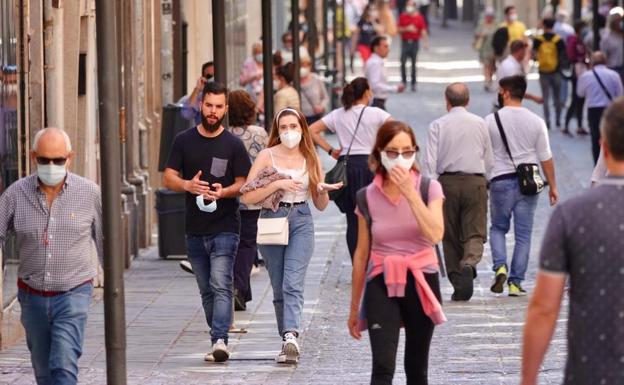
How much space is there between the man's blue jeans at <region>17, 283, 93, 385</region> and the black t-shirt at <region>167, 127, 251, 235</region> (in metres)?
2.65

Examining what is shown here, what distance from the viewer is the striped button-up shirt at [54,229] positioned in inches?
337

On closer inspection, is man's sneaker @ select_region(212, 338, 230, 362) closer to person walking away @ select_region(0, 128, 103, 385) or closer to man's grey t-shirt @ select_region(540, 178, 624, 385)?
person walking away @ select_region(0, 128, 103, 385)

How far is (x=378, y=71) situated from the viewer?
26.1 metres

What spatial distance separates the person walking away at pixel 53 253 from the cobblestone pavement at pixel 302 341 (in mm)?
2088

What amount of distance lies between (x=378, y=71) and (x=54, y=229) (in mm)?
17746

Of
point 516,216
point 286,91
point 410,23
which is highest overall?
point 410,23

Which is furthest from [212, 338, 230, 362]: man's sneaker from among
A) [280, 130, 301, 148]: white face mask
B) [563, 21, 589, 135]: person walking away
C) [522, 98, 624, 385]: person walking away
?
[563, 21, 589, 135]: person walking away

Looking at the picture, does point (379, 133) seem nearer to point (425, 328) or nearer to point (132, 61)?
point (425, 328)

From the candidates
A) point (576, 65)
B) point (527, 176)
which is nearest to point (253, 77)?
point (576, 65)

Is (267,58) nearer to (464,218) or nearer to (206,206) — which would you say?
(464,218)

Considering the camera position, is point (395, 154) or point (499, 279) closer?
point (395, 154)

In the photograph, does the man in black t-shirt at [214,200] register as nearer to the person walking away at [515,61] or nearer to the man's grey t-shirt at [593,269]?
the man's grey t-shirt at [593,269]

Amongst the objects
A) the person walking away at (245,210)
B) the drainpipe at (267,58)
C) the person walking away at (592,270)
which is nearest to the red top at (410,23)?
the drainpipe at (267,58)

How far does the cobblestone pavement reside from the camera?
10867mm
